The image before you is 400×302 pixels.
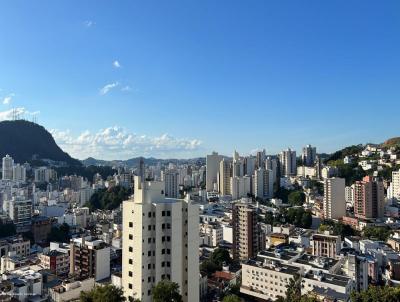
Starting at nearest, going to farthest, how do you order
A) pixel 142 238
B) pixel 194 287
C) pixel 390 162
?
pixel 142 238 → pixel 194 287 → pixel 390 162

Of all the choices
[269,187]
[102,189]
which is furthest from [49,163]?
[269,187]

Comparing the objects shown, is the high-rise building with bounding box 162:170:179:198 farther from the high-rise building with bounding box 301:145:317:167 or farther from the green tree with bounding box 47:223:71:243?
the high-rise building with bounding box 301:145:317:167

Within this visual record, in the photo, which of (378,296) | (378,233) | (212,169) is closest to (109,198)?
(212,169)

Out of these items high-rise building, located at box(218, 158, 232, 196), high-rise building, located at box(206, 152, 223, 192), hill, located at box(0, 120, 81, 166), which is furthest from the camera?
hill, located at box(0, 120, 81, 166)

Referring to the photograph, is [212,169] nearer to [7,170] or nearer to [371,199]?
[371,199]

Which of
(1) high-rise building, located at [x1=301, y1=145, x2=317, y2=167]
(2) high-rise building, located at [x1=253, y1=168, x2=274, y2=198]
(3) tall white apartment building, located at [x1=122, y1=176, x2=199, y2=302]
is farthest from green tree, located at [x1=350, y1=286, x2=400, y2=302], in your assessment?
(1) high-rise building, located at [x1=301, y1=145, x2=317, y2=167]

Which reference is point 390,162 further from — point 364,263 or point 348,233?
point 364,263
